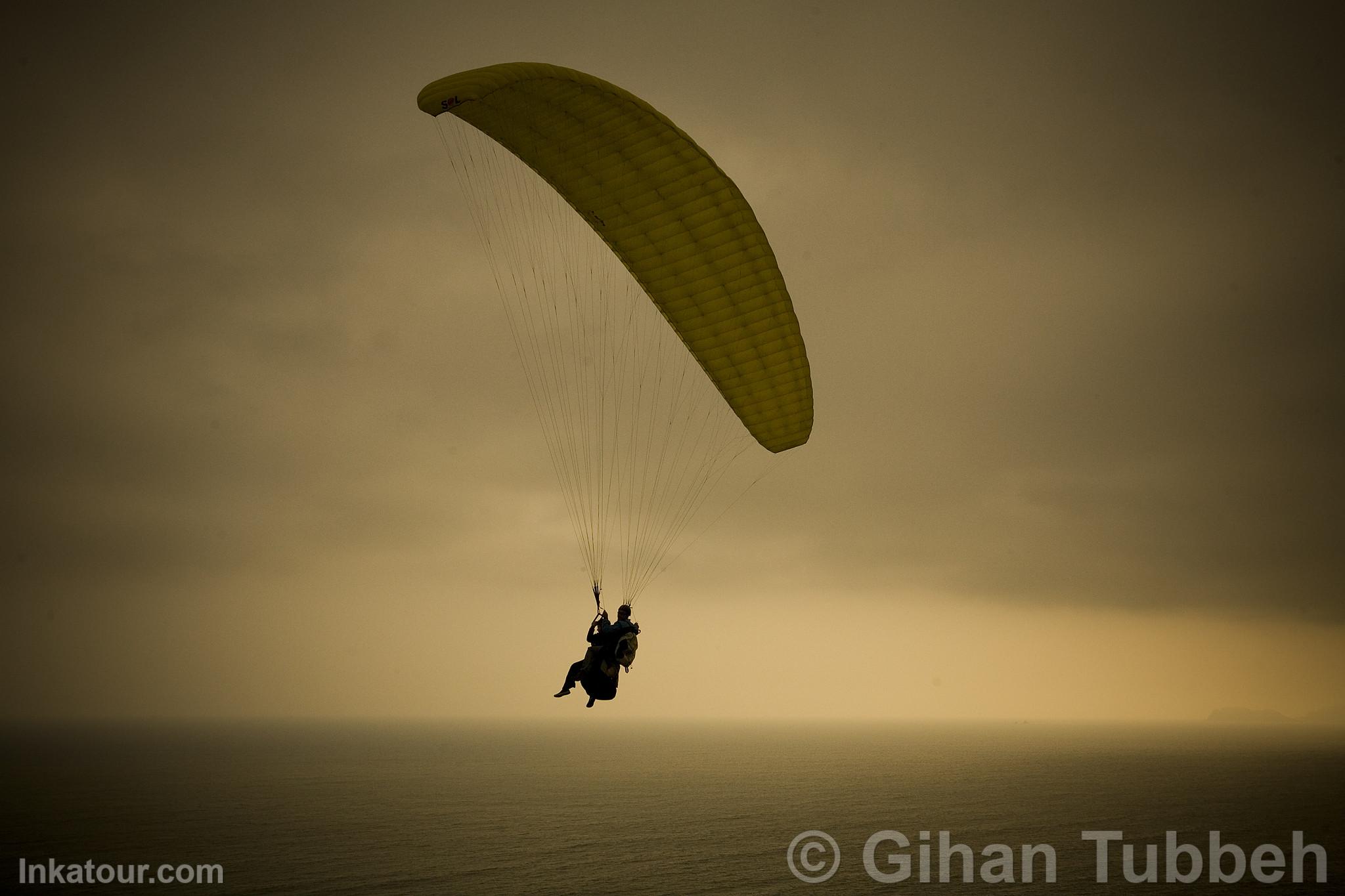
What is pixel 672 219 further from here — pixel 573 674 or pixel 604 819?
pixel 604 819

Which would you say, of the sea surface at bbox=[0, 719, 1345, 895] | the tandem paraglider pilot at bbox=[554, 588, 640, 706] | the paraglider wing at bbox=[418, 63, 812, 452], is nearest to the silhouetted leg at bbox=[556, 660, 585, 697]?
the tandem paraglider pilot at bbox=[554, 588, 640, 706]

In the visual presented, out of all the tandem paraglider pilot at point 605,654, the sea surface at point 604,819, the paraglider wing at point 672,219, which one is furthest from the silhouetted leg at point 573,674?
the sea surface at point 604,819

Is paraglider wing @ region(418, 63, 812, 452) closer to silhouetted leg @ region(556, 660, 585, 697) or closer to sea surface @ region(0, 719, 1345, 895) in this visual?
silhouetted leg @ region(556, 660, 585, 697)

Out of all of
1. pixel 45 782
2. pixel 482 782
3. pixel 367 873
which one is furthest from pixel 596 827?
pixel 45 782

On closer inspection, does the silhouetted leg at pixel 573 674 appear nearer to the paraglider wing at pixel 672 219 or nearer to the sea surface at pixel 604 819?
the paraglider wing at pixel 672 219

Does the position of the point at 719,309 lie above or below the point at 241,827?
above

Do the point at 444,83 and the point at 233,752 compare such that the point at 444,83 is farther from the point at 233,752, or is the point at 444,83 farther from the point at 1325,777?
the point at 233,752
